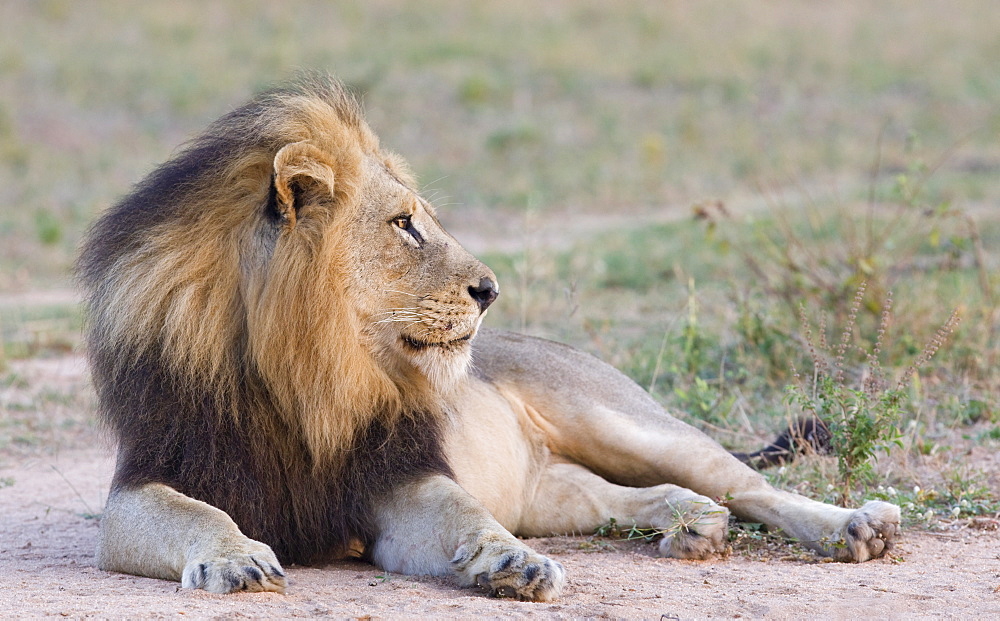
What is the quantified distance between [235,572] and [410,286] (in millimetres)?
880

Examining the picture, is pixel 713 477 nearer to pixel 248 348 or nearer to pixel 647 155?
pixel 248 348

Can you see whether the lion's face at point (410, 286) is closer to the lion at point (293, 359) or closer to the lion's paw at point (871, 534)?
the lion at point (293, 359)

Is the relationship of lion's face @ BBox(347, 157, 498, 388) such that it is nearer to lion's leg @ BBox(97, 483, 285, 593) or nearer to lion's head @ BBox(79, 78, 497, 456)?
lion's head @ BBox(79, 78, 497, 456)

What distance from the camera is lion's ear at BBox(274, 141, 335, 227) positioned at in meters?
2.95

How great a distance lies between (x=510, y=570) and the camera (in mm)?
2725

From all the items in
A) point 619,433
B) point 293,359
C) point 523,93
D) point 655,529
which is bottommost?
point 655,529

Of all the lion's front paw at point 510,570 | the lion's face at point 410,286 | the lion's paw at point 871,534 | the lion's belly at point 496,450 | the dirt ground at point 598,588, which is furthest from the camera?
the lion's belly at point 496,450

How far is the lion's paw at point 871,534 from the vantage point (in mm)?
3275

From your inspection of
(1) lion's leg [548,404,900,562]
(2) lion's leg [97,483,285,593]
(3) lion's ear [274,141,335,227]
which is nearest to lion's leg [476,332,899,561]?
(1) lion's leg [548,404,900,562]

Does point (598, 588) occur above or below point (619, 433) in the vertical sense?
below

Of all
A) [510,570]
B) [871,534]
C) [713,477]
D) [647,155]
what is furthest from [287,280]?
[647,155]

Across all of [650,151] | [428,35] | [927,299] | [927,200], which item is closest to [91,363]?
[927,299]

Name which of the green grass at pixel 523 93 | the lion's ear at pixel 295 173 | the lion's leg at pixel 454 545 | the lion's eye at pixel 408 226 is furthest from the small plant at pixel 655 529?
the green grass at pixel 523 93

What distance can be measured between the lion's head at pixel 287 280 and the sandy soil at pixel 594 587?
1.59 feet
